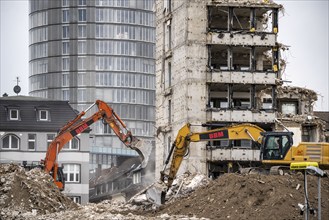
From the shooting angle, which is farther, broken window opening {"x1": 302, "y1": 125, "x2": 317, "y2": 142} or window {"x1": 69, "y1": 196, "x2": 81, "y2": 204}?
window {"x1": 69, "y1": 196, "x2": 81, "y2": 204}

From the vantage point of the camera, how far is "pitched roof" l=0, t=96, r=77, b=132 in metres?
114

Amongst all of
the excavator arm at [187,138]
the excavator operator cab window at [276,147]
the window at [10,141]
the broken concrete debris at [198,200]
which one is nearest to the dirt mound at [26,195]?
the broken concrete debris at [198,200]

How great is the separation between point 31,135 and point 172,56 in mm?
25423

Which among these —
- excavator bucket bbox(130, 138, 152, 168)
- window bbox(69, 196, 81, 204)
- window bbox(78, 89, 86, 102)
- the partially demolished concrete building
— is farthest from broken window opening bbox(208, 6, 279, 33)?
window bbox(78, 89, 86, 102)

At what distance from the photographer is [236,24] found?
95.2 m

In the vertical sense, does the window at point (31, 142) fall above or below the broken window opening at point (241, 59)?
below

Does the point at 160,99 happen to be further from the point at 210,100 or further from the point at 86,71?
the point at 86,71

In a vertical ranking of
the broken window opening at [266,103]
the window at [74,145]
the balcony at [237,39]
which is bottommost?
the window at [74,145]

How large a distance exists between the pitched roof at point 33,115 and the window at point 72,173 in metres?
4.04

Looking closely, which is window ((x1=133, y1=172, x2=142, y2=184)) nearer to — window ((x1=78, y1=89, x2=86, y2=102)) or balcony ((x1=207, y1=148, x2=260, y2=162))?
balcony ((x1=207, y1=148, x2=260, y2=162))

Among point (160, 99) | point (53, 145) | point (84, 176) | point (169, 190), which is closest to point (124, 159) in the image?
point (84, 176)

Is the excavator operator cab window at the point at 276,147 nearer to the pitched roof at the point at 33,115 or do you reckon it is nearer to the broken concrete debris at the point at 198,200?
the broken concrete debris at the point at 198,200

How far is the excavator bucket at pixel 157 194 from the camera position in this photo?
64.3 m

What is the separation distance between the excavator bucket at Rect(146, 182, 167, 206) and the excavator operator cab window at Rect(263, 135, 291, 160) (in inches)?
315
